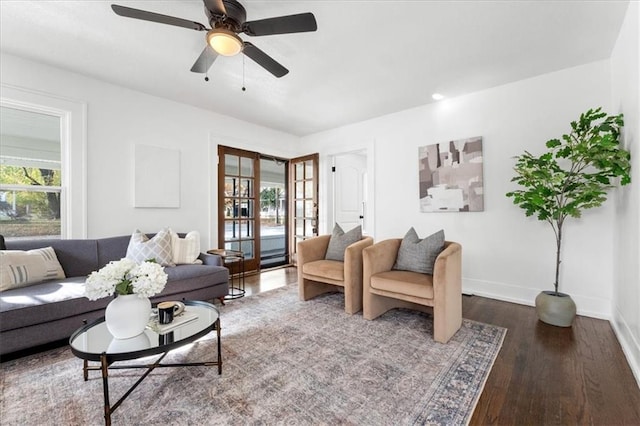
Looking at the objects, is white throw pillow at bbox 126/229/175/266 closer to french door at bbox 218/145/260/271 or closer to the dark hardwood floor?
french door at bbox 218/145/260/271

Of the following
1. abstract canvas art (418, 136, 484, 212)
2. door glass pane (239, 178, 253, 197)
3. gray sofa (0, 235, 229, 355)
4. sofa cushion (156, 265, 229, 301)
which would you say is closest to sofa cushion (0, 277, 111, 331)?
gray sofa (0, 235, 229, 355)

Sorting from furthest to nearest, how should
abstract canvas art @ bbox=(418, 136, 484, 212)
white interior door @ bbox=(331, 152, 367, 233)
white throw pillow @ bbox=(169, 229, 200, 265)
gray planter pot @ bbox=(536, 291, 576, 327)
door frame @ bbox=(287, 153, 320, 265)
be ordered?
white interior door @ bbox=(331, 152, 367, 233) < door frame @ bbox=(287, 153, 320, 265) < abstract canvas art @ bbox=(418, 136, 484, 212) < white throw pillow @ bbox=(169, 229, 200, 265) < gray planter pot @ bbox=(536, 291, 576, 327)

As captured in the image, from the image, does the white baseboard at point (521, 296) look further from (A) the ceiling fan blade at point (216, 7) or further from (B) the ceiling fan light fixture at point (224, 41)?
(A) the ceiling fan blade at point (216, 7)

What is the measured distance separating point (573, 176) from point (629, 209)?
0.54 m

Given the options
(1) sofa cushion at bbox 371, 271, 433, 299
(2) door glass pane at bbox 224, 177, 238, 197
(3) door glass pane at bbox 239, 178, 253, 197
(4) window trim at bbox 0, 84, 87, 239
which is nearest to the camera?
(1) sofa cushion at bbox 371, 271, 433, 299

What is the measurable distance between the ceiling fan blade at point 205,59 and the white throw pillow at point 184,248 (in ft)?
6.20

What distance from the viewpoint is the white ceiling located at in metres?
2.13

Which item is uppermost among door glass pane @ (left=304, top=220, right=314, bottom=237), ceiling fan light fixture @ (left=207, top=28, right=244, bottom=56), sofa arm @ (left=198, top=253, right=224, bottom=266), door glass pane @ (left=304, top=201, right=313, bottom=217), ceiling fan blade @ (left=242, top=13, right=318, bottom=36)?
ceiling fan blade @ (left=242, top=13, right=318, bottom=36)

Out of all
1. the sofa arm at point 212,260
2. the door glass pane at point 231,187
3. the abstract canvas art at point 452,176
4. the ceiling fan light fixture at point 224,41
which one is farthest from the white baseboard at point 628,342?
the door glass pane at point 231,187

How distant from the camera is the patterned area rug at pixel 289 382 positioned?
1493 mm

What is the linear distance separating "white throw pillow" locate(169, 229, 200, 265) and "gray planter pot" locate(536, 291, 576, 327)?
374 cm

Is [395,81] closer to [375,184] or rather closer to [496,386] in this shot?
[375,184]

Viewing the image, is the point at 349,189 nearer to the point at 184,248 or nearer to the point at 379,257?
the point at 379,257

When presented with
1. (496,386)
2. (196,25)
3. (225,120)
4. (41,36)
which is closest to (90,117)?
(41,36)
